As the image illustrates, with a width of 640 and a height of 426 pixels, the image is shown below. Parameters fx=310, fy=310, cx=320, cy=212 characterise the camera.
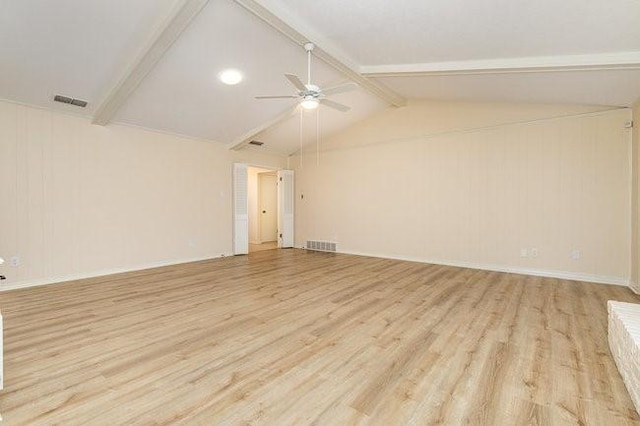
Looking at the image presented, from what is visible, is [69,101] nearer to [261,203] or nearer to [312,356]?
[312,356]

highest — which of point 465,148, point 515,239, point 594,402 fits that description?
point 465,148

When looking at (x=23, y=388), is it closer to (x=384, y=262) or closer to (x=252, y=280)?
(x=252, y=280)

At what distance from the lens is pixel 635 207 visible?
4164mm

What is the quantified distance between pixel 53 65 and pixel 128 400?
155 inches

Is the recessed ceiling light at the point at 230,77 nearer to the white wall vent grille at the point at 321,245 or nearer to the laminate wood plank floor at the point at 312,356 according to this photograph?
the laminate wood plank floor at the point at 312,356

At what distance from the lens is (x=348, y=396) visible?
1.85 metres

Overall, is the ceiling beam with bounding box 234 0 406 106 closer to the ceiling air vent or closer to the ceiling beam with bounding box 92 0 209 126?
the ceiling beam with bounding box 92 0 209 126

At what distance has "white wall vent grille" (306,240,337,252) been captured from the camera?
7691 millimetres

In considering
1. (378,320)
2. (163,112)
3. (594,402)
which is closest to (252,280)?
(378,320)

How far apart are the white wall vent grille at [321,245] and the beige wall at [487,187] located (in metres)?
0.21

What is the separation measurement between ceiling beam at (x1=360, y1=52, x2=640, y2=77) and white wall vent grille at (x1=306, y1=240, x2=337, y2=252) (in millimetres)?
4250

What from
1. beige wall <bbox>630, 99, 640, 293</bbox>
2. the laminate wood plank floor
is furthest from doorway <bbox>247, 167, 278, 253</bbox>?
beige wall <bbox>630, 99, 640, 293</bbox>

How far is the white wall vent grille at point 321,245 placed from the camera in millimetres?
7691

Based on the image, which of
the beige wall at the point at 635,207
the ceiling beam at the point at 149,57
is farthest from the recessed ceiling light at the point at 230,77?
the beige wall at the point at 635,207
